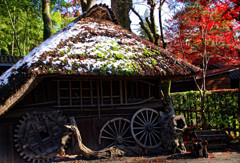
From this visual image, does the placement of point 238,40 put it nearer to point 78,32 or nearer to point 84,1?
point 78,32

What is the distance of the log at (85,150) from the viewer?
21.7 ft

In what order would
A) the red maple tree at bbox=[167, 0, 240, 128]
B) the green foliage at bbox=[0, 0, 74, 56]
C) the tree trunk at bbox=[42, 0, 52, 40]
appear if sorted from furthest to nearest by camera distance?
the green foliage at bbox=[0, 0, 74, 56], the tree trunk at bbox=[42, 0, 52, 40], the red maple tree at bbox=[167, 0, 240, 128]

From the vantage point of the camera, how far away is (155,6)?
41.9 ft

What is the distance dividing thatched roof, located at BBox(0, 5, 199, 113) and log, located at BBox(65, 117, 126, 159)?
1801mm

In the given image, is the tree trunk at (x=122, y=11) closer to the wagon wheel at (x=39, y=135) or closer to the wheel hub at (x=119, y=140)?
the wheel hub at (x=119, y=140)

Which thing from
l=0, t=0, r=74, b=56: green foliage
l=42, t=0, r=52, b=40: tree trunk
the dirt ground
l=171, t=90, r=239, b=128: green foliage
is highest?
l=0, t=0, r=74, b=56: green foliage

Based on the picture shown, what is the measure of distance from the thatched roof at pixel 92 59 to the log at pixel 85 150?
1.80 metres

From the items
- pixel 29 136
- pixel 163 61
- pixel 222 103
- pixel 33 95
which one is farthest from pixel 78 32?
pixel 222 103

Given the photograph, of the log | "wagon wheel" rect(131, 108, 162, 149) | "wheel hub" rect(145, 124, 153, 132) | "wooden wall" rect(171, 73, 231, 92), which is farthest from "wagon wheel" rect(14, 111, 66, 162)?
"wooden wall" rect(171, 73, 231, 92)

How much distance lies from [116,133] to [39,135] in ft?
8.58

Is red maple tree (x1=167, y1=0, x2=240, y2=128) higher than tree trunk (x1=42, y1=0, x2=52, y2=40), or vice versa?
tree trunk (x1=42, y1=0, x2=52, y2=40)

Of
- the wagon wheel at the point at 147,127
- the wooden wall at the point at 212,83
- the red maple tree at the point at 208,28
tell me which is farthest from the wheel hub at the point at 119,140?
the wooden wall at the point at 212,83

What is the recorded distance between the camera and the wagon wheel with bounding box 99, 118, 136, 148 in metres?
7.40

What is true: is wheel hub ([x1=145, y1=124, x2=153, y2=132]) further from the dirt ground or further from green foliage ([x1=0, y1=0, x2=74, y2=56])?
green foliage ([x1=0, y1=0, x2=74, y2=56])
